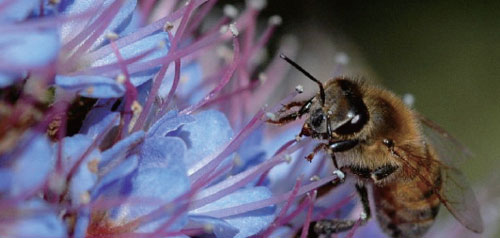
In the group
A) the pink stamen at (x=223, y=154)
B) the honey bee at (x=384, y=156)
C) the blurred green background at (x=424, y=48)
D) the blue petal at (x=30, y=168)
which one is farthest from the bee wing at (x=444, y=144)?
the blurred green background at (x=424, y=48)

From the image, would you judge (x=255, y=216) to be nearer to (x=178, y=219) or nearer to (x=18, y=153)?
(x=178, y=219)

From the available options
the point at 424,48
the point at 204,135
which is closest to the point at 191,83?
the point at 204,135

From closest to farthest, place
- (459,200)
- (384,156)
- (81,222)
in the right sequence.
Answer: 1. (81,222)
2. (384,156)
3. (459,200)

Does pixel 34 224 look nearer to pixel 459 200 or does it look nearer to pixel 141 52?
pixel 141 52

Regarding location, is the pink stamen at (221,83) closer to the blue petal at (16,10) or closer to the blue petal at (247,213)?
the blue petal at (247,213)

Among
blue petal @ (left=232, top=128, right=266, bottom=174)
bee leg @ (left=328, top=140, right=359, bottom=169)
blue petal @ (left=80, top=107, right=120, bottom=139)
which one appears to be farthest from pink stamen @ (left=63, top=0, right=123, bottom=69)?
bee leg @ (left=328, top=140, right=359, bottom=169)

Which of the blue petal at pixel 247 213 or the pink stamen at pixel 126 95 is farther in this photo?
the blue petal at pixel 247 213
